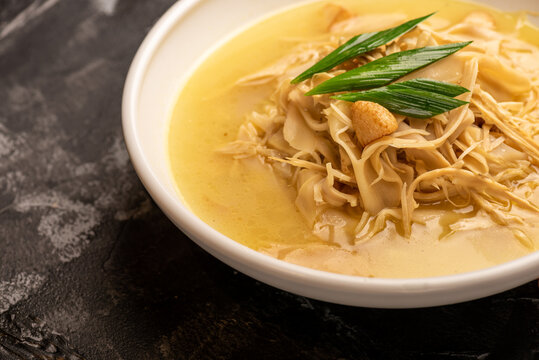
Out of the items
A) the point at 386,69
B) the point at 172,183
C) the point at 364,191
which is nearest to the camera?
the point at 364,191

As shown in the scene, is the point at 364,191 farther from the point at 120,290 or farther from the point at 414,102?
the point at 120,290

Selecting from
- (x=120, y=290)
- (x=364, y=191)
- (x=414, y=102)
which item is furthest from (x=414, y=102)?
(x=120, y=290)

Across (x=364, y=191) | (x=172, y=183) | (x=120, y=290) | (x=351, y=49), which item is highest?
(x=351, y=49)

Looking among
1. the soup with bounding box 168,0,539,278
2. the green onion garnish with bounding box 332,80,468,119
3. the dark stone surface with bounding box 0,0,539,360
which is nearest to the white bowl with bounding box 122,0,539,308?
the soup with bounding box 168,0,539,278

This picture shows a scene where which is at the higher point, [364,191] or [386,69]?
[386,69]

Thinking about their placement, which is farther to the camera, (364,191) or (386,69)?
(386,69)

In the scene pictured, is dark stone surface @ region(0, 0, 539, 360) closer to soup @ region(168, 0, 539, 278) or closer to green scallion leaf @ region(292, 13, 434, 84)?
soup @ region(168, 0, 539, 278)

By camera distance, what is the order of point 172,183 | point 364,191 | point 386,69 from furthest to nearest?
point 172,183, point 386,69, point 364,191
